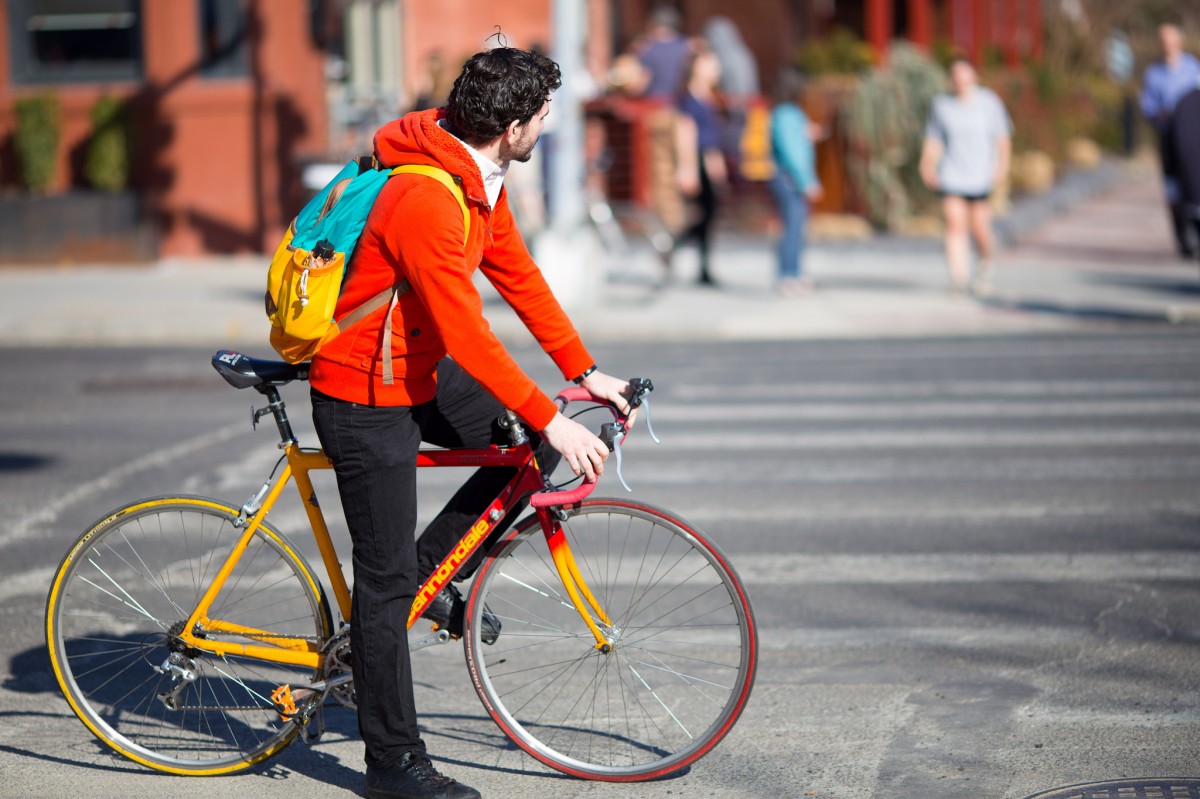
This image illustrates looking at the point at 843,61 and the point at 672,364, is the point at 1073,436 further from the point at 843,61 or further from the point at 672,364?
the point at 843,61

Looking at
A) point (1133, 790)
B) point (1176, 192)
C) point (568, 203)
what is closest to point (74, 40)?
point (568, 203)

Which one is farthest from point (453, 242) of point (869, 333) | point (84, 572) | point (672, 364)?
point (869, 333)

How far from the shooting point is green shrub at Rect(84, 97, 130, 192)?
58.6ft

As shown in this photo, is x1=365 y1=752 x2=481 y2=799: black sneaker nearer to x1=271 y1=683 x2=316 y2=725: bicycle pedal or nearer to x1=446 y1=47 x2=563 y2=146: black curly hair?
x1=271 y1=683 x2=316 y2=725: bicycle pedal

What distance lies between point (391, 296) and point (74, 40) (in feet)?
53.0

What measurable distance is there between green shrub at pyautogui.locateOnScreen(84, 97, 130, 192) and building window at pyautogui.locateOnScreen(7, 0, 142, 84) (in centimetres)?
63

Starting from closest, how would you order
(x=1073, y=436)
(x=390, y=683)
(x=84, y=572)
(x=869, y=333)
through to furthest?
1. (x=390, y=683)
2. (x=84, y=572)
3. (x=1073, y=436)
4. (x=869, y=333)

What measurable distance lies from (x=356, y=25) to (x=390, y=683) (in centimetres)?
1936

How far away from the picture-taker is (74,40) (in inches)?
729

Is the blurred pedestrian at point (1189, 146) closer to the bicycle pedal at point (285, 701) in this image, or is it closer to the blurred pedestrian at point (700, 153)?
the blurred pedestrian at point (700, 153)

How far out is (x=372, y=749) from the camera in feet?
13.4

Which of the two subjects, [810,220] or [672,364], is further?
[810,220]

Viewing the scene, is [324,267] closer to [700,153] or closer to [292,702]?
[292,702]

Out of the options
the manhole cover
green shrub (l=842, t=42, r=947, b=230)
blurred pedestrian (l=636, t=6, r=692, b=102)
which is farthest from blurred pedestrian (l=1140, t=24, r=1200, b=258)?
the manhole cover
